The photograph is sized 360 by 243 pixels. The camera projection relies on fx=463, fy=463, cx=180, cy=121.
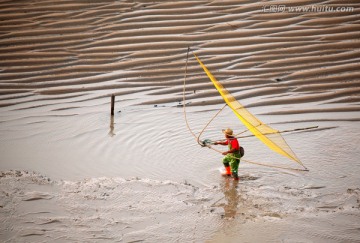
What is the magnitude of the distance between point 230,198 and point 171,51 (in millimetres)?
4173

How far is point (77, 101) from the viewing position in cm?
821

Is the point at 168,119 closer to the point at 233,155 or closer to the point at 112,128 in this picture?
the point at 112,128

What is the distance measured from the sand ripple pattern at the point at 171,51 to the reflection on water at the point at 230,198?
255 centimetres

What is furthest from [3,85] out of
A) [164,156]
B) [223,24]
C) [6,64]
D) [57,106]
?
[223,24]

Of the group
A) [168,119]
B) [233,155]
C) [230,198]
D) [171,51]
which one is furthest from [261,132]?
[171,51]

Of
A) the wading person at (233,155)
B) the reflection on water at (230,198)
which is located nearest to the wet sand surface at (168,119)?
the reflection on water at (230,198)

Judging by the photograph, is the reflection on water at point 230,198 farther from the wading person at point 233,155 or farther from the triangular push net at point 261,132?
the triangular push net at point 261,132

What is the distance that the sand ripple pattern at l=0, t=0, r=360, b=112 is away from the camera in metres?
8.33

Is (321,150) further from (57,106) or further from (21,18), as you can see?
(21,18)

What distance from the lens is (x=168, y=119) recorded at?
25.0ft

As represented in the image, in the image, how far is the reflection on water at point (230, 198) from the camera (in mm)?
5191

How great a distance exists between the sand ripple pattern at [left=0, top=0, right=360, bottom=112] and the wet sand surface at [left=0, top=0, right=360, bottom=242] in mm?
28

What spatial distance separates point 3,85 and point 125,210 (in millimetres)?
4445

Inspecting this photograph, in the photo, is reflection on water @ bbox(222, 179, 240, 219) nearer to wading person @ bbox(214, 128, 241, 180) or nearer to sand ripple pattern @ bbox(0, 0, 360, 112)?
wading person @ bbox(214, 128, 241, 180)
